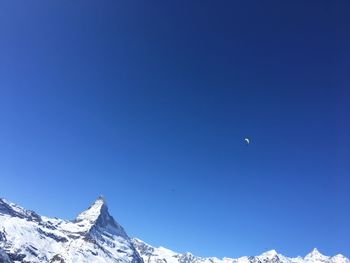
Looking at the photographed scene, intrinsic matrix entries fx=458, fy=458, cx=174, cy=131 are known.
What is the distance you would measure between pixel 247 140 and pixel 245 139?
2517 mm

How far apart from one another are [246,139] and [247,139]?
35cm

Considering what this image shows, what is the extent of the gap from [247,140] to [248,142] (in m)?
0.65

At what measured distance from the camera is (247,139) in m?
129

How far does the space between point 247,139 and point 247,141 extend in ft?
4.14

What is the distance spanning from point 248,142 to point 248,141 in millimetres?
374

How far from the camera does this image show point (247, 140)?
128 meters

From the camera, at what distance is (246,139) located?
129625 mm

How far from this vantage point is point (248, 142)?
422ft

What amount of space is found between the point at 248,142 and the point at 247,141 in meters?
0.50

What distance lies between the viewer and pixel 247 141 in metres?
128

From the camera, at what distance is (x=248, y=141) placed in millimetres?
128750

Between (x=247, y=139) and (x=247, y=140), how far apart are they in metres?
1.05

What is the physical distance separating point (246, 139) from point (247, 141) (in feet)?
4.85
